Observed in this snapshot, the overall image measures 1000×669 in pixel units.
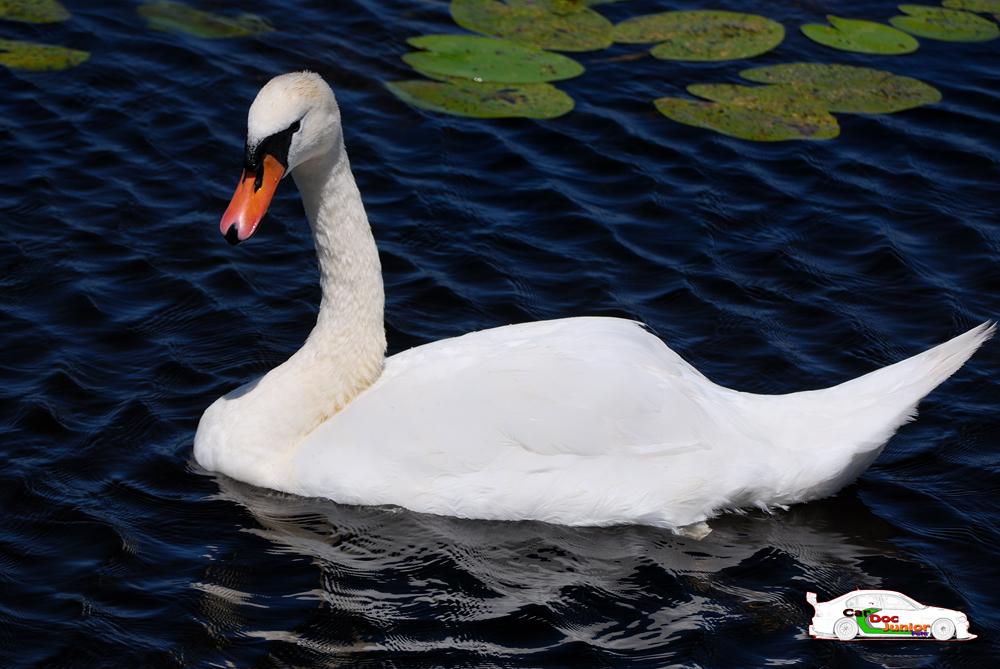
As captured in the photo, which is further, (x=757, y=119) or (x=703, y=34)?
(x=703, y=34)

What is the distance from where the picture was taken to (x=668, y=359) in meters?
6.75

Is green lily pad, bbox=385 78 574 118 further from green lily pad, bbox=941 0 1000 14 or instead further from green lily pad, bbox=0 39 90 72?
green lily pad, bbox=941 0 1000 14

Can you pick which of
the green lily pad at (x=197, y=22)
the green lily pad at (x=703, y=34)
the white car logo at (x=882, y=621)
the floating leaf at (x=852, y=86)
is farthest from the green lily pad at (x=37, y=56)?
the white car logo at (x=882, y=621)

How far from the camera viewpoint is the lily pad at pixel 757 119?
10.5 m

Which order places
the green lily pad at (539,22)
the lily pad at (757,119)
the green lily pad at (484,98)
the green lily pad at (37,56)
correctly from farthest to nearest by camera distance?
1. the green lily pad at (539,22)
2. the green lily pad at (37,56)
3. the green lily pad at (484,98)
4. the lily pad at (757,119)

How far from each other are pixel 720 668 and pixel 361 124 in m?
6.69

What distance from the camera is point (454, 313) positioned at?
8.47m

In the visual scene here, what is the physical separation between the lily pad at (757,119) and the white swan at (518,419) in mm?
4402

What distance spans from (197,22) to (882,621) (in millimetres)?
9570

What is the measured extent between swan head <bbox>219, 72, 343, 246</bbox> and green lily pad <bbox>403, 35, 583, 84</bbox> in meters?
5.15

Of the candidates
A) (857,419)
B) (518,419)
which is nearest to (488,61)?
(518,419)

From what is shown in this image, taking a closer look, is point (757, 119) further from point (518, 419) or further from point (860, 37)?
point (518, 419)

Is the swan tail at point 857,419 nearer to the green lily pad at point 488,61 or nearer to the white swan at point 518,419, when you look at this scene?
the white swan at point 518,419

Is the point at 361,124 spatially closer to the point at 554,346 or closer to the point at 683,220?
the point at 683,220
